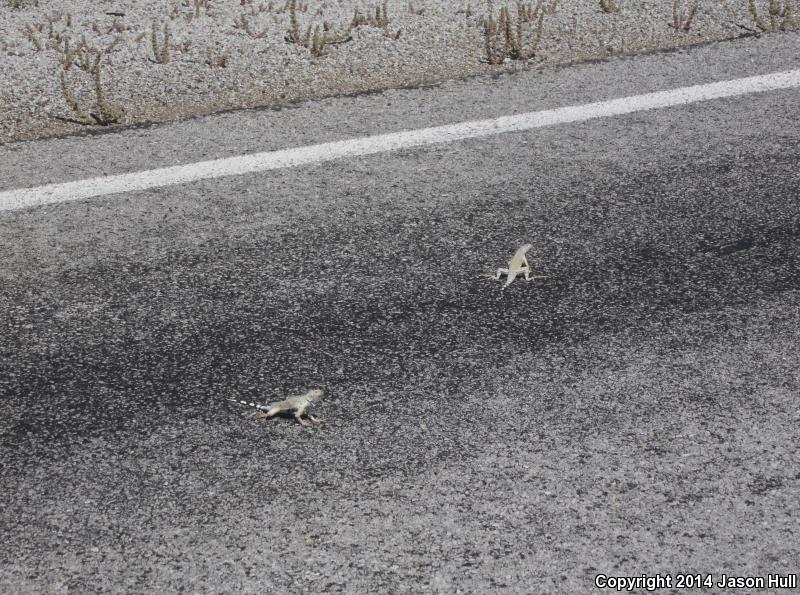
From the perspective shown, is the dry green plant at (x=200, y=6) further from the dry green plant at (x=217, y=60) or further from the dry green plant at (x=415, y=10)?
the dry green plant at (x=415, y=10)

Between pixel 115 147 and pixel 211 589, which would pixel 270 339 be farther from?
pixel 115 147

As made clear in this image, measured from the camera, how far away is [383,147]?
5.44 meters

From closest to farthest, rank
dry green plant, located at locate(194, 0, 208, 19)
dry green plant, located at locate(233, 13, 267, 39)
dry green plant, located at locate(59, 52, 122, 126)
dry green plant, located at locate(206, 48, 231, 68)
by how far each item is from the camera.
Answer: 1. dry green plant, located at locate(59, 52, 122, 126)
2. dry green plant, located at locate(206, 48, 231, 68)
3. dry green plant, located at locate(233, 13, 267, 39)
4. dry green plant, located at locate(194, 0, 208, 19)

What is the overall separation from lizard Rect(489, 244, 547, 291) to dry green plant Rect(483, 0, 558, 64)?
277cm

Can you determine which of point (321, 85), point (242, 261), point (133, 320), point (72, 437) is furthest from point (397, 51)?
point (72, 437)

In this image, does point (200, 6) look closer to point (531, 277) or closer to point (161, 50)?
point (161, 50)

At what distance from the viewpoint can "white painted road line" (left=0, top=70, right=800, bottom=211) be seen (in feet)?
16.6

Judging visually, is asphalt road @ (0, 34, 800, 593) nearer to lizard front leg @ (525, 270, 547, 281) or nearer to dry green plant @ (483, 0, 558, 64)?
lizard front leg @ (525, 270, 547, 281)

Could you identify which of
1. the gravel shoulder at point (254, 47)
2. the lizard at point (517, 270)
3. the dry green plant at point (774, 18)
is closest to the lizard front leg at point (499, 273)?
the lizard at point (517, 270)

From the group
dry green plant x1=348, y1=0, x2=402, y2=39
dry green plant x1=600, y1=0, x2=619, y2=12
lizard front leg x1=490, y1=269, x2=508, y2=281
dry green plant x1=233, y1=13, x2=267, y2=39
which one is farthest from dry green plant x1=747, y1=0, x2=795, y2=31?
lizard front leg x1=490, y1=269, x2=508, y2=281

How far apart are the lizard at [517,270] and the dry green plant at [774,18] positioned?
148 inches

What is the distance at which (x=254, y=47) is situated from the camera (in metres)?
6.76

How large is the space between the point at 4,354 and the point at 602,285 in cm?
226

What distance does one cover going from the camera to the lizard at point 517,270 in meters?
4.15
